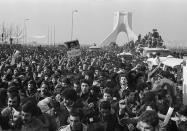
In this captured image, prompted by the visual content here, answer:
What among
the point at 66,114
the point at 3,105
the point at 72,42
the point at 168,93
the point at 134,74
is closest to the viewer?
the point at 66,114

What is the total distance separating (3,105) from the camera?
7.19 metres

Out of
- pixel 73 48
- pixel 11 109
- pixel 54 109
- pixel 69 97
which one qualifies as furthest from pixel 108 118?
pixel 73 48

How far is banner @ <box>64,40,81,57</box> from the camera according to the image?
17.2 metres

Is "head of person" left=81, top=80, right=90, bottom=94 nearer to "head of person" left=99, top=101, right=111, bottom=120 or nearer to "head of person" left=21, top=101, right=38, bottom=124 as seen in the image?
"head of person" left=99, top=101, right=111, bottom=120

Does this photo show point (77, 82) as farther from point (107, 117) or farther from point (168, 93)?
point (107, 117)

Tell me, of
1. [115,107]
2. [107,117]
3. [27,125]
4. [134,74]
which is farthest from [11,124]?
[134,74]

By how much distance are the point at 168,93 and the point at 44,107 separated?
2.10 m

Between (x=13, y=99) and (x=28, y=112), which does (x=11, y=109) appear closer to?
(x=13, y=99)

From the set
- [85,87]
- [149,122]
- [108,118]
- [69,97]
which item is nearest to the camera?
[149,122]

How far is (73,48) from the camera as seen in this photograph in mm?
17500

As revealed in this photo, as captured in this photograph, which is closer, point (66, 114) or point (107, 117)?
point (107, 117)

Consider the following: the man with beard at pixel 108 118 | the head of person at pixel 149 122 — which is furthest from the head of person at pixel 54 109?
the head of person at pixel 149 122

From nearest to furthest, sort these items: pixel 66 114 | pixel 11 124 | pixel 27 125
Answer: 1. pixel 27 125
2. pixel 11 124
3. pixel 66 114

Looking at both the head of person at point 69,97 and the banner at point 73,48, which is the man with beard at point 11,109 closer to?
the head of person at point 69,97
